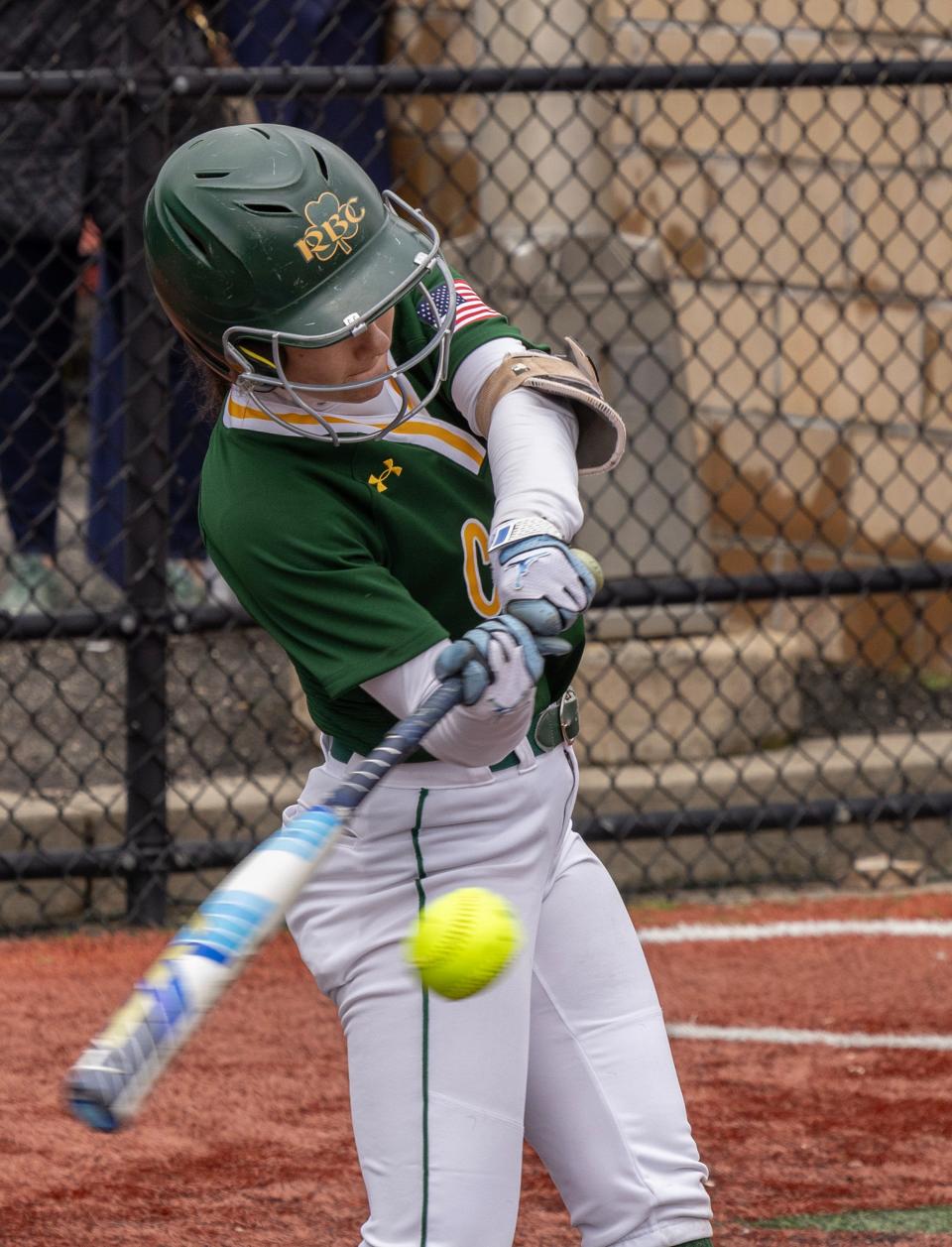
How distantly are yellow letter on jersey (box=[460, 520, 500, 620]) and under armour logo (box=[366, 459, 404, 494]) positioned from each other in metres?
0.11

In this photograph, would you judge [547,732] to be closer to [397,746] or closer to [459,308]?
[397,746]

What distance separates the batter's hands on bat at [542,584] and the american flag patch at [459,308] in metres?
0.39

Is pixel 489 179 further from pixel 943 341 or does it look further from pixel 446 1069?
pixel 446 1069

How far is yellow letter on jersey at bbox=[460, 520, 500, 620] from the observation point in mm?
2250

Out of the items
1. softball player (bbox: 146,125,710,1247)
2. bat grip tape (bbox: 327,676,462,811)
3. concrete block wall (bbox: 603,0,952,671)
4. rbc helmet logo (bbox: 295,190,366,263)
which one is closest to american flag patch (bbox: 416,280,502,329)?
softball player (bbox: 146,125,710,1247)

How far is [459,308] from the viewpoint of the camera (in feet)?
7.69

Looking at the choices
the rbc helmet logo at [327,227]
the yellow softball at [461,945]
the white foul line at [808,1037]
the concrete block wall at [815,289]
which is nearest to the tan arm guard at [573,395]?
the rbc helmet logo at [327,227]

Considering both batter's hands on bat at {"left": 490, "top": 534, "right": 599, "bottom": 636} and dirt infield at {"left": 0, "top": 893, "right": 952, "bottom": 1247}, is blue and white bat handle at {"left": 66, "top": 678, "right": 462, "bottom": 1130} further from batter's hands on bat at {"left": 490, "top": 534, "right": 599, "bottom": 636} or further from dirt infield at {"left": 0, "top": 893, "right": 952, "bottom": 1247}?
dirt infield at {"left": 0, "top": 893, "right": 952, "bottom": 1247}

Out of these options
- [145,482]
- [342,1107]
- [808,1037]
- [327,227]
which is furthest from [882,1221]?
[145,482]

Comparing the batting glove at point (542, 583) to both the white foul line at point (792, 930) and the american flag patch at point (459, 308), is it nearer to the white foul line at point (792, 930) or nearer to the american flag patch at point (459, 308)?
the american flag patch at point (459, 308)

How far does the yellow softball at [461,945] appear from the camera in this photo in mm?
1913

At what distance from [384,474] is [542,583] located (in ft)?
1.00

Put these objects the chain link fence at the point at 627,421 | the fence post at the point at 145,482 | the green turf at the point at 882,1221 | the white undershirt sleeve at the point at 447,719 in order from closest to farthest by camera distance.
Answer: the white undershirt sleeve at the point at 447,719
the green turf at the point at 882,1221
the fence post at the point at 145,482
the chain link fence at the point at 627,421

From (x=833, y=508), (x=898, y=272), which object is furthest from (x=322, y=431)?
(x=833, y=508)
